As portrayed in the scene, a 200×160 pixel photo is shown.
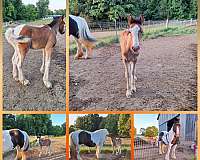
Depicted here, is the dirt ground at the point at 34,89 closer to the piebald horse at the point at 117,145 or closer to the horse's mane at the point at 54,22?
the horse's mane at the point at 54,22

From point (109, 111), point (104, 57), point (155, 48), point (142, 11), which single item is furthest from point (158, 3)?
point (109, 111)

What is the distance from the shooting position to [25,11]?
215 centimetres

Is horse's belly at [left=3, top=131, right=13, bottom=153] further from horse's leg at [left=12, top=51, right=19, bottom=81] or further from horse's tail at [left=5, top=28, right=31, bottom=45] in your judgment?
horse's tail at [left=5, top=28, right=31, bottom=45]

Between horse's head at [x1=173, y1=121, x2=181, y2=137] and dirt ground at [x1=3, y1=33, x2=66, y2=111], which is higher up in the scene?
dirt ground at [x1=3, y1=33, x2=66, y2=111]

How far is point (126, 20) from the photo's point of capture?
2.16 metres

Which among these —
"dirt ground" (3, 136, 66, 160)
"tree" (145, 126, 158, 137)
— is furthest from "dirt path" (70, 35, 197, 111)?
"dirt ground" (3, 136, 66, 160)

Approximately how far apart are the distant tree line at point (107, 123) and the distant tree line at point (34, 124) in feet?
0.33

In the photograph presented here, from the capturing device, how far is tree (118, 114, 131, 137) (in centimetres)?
214

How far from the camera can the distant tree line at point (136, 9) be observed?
214cm

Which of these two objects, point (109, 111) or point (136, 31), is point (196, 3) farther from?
point (109, 111)

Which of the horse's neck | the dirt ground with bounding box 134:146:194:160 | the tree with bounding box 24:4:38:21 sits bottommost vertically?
the dirt ground with bounding box 134:146:194:160

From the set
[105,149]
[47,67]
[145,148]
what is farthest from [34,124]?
[145,148]

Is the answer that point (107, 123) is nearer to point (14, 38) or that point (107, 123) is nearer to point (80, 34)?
point (80, 34)

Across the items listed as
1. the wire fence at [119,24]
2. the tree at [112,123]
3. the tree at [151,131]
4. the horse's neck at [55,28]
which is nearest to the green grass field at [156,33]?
the wire fence at [119,24]
